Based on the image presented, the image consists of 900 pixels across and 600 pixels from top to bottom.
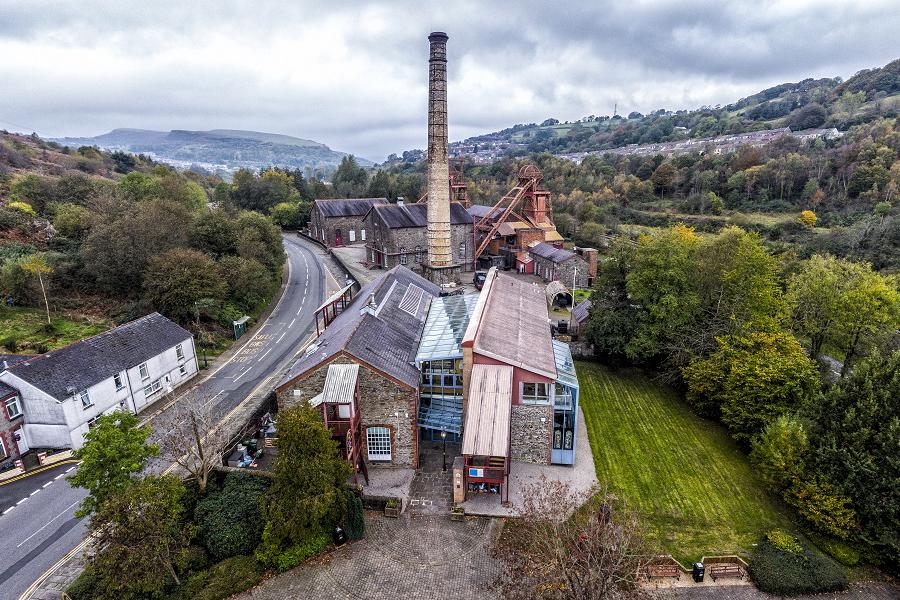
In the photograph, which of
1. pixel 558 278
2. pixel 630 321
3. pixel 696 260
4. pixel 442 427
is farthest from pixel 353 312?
pixel 558 278

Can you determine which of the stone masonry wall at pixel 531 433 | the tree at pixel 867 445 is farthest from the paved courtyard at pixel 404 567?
the tree at pixel 867 445

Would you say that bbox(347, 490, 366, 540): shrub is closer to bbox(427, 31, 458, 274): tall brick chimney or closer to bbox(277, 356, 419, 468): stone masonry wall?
bbox(277, 356, 419, 468): stone masonry wall

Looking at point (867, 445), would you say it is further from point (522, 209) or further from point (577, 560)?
point (522, 209)

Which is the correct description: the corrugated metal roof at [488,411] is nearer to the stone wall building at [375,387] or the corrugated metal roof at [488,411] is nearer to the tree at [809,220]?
the stone wall building at [375,387]

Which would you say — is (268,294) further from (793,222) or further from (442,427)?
(793,222)

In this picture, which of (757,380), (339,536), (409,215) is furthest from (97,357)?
(409,215)

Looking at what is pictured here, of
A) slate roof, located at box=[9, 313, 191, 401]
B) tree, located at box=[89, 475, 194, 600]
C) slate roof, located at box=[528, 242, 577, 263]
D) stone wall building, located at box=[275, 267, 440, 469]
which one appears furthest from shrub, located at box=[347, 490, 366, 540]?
slate roof, located at box=[528, 242, 577, 263]
